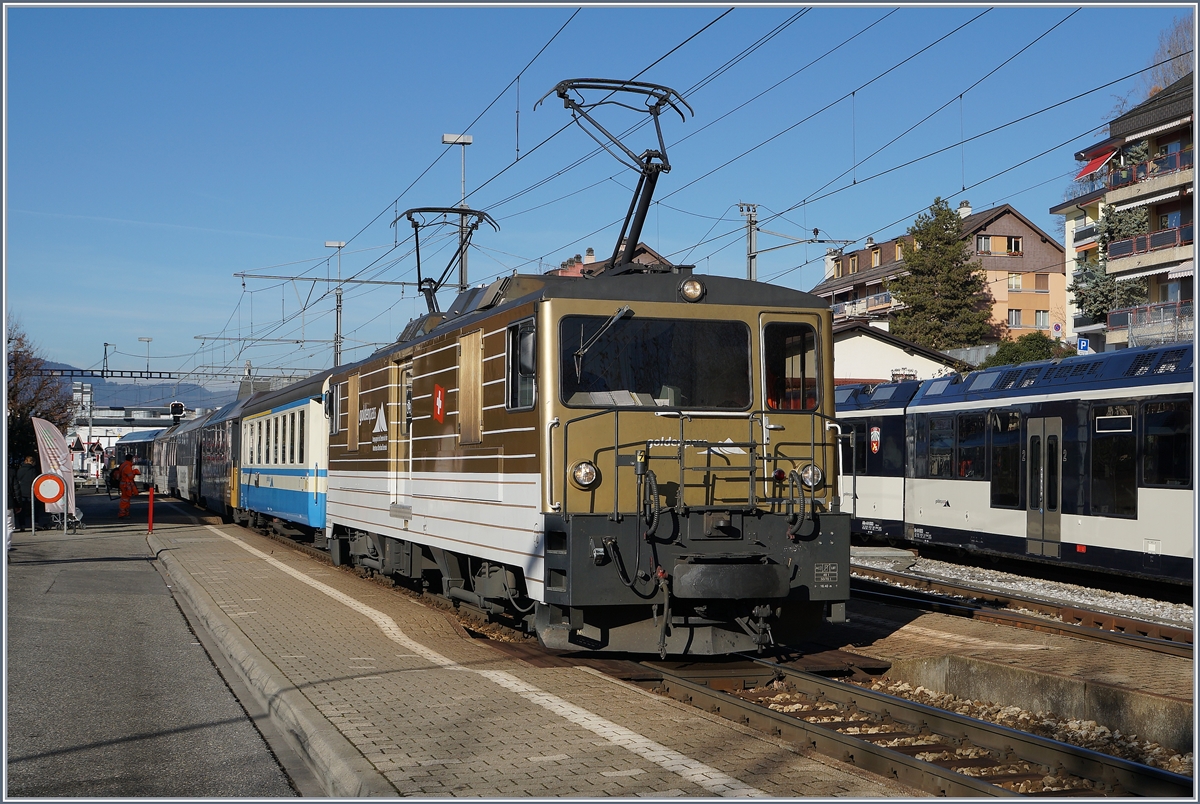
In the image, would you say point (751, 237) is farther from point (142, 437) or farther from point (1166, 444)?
point (142, 437)

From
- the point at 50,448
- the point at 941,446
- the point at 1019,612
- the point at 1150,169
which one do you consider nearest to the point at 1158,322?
the point at 1150,169

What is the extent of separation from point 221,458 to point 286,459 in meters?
10.9

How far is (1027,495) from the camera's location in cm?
1678

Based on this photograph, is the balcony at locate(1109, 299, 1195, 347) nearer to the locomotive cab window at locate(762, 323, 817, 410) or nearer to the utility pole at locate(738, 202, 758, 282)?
the utility pole at locate(738, 202, 758, 282)

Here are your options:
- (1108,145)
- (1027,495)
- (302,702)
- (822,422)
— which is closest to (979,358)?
(1108,145)

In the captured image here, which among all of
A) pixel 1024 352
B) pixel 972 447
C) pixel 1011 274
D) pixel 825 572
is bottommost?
pixel 825 572

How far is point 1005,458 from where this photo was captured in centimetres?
1745

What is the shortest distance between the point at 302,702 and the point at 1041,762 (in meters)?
4.68

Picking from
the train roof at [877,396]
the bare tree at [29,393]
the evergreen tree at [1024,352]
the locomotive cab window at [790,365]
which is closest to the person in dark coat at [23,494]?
the bare tree at [29,393]

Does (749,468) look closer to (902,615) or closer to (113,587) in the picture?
(902,615)

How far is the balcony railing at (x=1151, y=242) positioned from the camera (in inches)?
1638

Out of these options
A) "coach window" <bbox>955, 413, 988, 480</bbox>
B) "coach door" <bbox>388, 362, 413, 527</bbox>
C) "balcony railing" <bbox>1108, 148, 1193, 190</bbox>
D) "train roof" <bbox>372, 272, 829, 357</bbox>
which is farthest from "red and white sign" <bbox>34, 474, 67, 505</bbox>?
"balcony railing" <bbox>1108, 148, 1193, 190</bbox>

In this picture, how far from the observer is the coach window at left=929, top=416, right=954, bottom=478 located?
19172 millimetres

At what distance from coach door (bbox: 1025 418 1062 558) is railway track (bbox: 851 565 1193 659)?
1326mm
